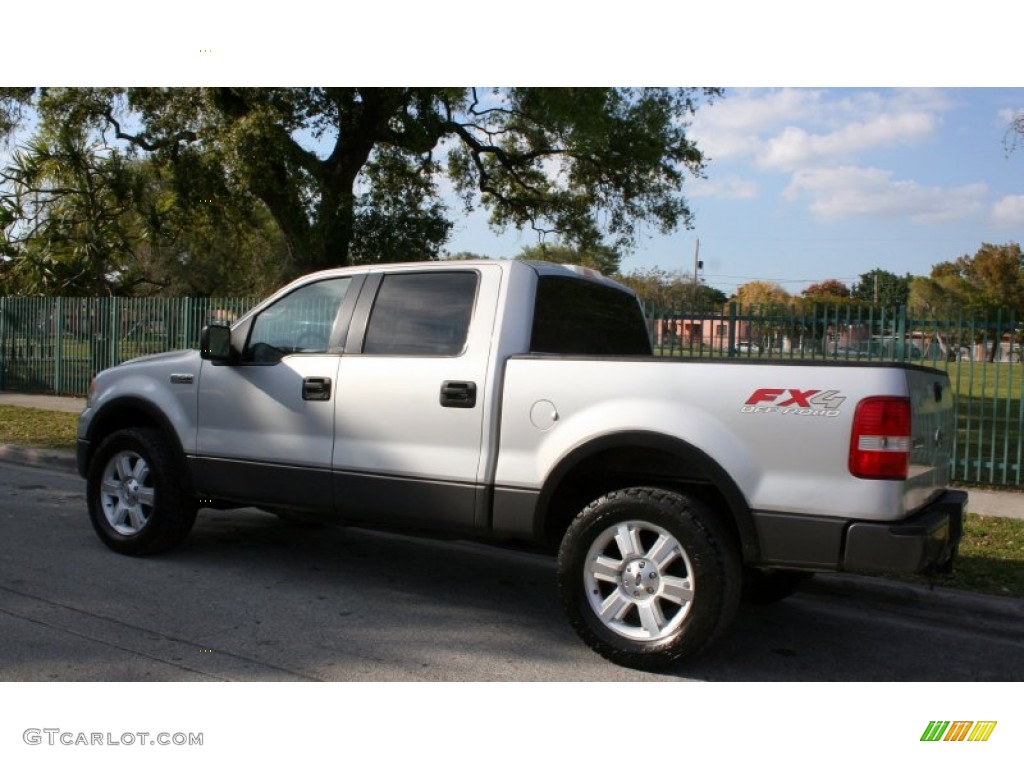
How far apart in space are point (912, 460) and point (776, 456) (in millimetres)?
558

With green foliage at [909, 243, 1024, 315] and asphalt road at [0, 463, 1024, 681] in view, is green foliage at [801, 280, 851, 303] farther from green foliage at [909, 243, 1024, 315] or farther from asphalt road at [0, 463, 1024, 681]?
asphalt road at [0, 463, 1024, 681]

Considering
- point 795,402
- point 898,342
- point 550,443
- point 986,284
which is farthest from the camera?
point 986,284

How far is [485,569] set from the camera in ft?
20.7

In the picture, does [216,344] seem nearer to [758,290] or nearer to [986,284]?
[986,284]

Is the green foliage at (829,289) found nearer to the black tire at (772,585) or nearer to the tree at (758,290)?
the tree at (758,290)

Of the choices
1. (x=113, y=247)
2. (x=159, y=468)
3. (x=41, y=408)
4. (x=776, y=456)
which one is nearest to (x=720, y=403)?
(x=776, y=456)

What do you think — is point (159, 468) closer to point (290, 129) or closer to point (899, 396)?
point (899, 396)

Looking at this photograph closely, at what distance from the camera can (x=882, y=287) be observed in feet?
256

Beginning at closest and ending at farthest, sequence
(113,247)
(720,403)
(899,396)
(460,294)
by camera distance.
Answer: (899,396), (720,403), (460,294), (113,247)

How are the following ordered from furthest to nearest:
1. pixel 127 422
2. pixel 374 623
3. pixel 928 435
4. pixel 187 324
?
pixel 187 324
pixel 127 422
pixel 374 623
pixel 928 435

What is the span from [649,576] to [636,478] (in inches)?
21.3

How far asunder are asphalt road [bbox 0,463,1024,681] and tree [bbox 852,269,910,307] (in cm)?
7035

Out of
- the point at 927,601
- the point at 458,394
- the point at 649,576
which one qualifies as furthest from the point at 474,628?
the point at 927,601

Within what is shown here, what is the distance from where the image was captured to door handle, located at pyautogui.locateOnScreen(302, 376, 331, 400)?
527 centimetres
